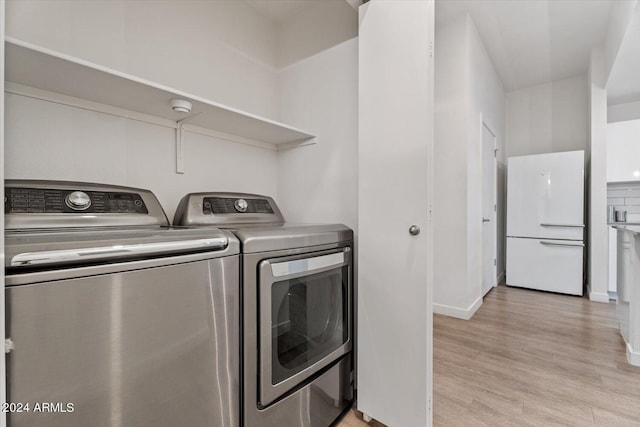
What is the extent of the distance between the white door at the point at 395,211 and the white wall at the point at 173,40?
2.81 ft

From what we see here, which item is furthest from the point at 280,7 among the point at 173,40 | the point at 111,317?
the point at 111,317

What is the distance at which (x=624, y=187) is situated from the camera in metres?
3.61

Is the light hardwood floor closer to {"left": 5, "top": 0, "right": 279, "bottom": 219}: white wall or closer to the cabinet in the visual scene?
{"left": 5, "top": 0, "right": 279, "bottom": 219}: white wall

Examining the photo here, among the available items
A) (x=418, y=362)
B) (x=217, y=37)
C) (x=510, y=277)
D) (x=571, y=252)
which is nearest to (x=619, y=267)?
(x=571, y=252)

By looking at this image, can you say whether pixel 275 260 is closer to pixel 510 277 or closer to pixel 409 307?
pixel 409 307

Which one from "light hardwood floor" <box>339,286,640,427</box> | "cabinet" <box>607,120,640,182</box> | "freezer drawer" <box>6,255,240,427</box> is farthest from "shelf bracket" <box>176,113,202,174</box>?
"cabinet" <box>607,120,640,182</box>

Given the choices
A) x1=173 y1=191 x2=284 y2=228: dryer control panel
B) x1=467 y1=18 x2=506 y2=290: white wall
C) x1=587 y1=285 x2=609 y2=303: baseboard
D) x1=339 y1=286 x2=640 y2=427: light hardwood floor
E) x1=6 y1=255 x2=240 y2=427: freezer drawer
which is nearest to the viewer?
x1=6 y1=255 x2=240 y2=427: freezer drawer

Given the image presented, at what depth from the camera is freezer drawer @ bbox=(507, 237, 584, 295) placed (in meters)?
3.39

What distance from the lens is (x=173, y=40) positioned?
1.50 meters

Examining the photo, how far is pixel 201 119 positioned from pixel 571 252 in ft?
14.0

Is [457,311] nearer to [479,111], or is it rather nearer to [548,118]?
[479,111]

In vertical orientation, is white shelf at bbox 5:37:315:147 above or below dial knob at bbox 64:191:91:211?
above

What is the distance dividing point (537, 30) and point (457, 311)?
2966 mm

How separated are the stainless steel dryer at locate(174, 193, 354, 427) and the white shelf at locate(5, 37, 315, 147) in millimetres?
399
